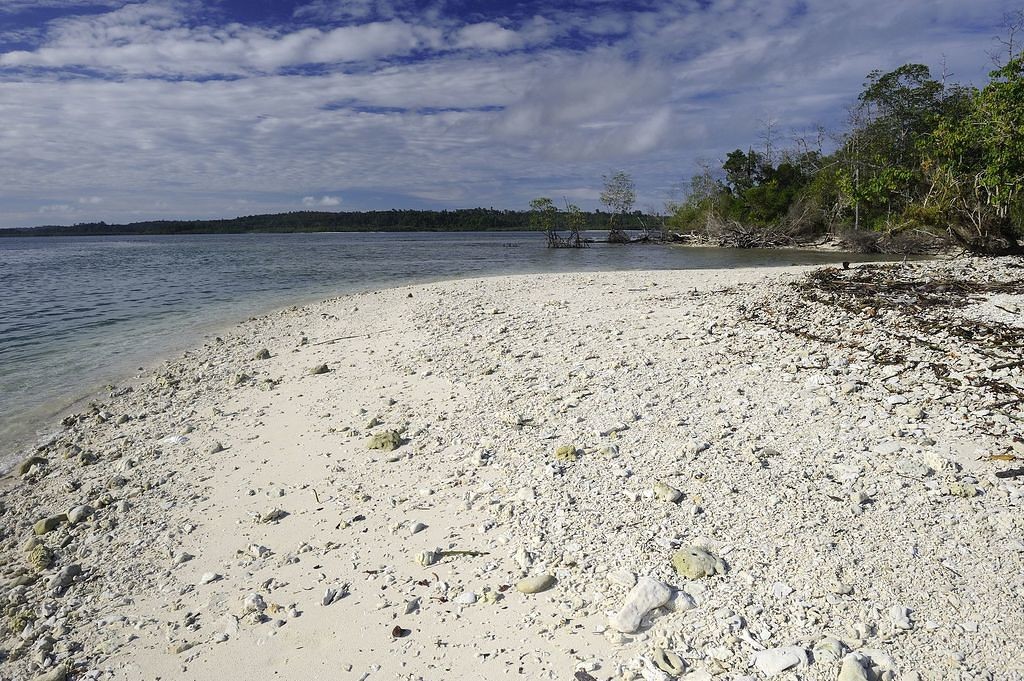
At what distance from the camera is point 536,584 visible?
3.37m

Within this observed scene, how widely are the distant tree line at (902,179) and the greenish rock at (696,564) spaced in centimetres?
1406

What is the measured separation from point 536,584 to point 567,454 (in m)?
1.72

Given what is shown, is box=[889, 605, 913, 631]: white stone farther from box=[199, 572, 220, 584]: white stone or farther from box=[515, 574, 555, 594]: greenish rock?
box=[199, 572, 220, 584]: white stone

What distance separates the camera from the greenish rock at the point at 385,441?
5621 mm

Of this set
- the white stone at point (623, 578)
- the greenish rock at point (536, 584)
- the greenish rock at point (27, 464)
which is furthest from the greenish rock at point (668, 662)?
the greenish rock at point (27, 464)

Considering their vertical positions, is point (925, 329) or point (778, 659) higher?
point (925, 329)

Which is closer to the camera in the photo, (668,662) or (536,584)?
(668,662)

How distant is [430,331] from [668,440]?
667cm

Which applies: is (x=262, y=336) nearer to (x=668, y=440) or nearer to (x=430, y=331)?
(x=430, y=331)

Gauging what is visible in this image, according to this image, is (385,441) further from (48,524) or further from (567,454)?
(48,524)

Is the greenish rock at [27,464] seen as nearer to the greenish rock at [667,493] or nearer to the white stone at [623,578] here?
the white stone at [623,578]

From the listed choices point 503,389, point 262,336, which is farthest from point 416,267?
point 503,389

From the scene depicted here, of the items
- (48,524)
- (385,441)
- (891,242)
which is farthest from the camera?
(891,242)

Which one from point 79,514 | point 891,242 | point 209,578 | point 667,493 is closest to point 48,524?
point 79,514
